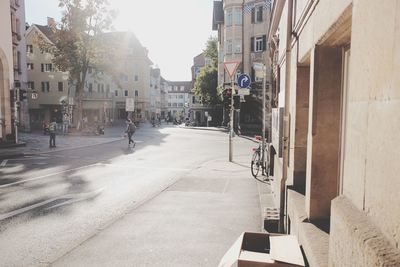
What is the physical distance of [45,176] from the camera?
41.2 feet

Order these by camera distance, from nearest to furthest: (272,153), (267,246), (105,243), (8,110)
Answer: (267,246) → (105,243) → (272,153) → (8,110)

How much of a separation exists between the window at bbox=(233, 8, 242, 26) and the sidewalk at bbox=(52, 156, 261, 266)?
36472mm

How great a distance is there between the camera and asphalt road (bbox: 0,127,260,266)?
6051mm

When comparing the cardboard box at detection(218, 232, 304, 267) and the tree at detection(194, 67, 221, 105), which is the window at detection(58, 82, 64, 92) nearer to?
the tree at detection(194, 67, 221, 105)

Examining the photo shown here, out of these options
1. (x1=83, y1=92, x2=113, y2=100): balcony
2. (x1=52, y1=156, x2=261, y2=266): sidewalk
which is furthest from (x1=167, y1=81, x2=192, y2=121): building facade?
(x1=52, y1=156, x2=261, y2=266): sidewalk

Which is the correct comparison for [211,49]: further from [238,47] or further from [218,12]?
[238,47]

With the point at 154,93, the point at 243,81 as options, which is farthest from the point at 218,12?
the point at 243,81

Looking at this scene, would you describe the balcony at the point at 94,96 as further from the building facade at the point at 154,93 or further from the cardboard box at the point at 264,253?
the cardboard box at the point at 264,253

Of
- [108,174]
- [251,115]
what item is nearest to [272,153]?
[108,174]

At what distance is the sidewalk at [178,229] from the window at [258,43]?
34195 mm

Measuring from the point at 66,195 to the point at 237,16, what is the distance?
127 feet

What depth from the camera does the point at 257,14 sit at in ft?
139

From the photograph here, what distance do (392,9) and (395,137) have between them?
0.58 meters

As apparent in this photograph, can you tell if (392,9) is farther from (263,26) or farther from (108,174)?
(263,26)
